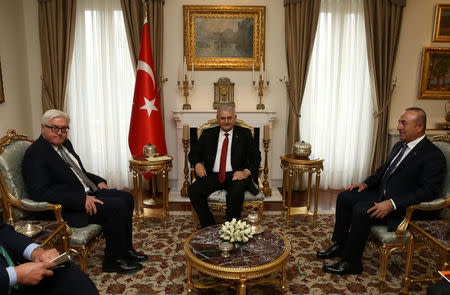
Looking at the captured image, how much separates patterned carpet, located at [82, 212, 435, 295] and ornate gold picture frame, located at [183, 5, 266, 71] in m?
2.80

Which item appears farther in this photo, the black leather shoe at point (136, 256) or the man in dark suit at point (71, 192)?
the black leather shoe at point (136, 256)

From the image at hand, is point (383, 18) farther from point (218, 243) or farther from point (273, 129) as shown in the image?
point (218, 243)

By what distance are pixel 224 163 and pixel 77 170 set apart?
5.22ft

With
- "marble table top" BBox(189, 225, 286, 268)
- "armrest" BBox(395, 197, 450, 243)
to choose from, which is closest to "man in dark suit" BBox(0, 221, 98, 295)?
"marble table top" BBox(189, 225, 286, 268)

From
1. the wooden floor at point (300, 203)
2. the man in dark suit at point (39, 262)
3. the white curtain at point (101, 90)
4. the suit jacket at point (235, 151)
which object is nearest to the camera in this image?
the man in dark suit at point (39, 262)

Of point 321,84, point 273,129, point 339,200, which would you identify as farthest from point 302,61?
point 339,200

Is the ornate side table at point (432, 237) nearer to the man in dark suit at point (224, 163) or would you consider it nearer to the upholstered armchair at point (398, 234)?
the upholstered armchair at point (398, 234)

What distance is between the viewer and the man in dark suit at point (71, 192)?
2.57m

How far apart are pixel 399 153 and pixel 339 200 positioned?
74cm

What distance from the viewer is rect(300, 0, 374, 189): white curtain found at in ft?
16.6

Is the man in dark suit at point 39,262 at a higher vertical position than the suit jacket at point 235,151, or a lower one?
lower

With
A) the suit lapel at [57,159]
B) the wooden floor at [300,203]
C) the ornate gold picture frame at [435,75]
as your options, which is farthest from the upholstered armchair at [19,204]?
the ornate gold picture frame at [435,75]

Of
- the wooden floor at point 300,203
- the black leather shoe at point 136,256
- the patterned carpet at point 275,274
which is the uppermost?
the black leather shoe at point 136,256

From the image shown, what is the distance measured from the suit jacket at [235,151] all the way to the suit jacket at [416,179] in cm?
149
